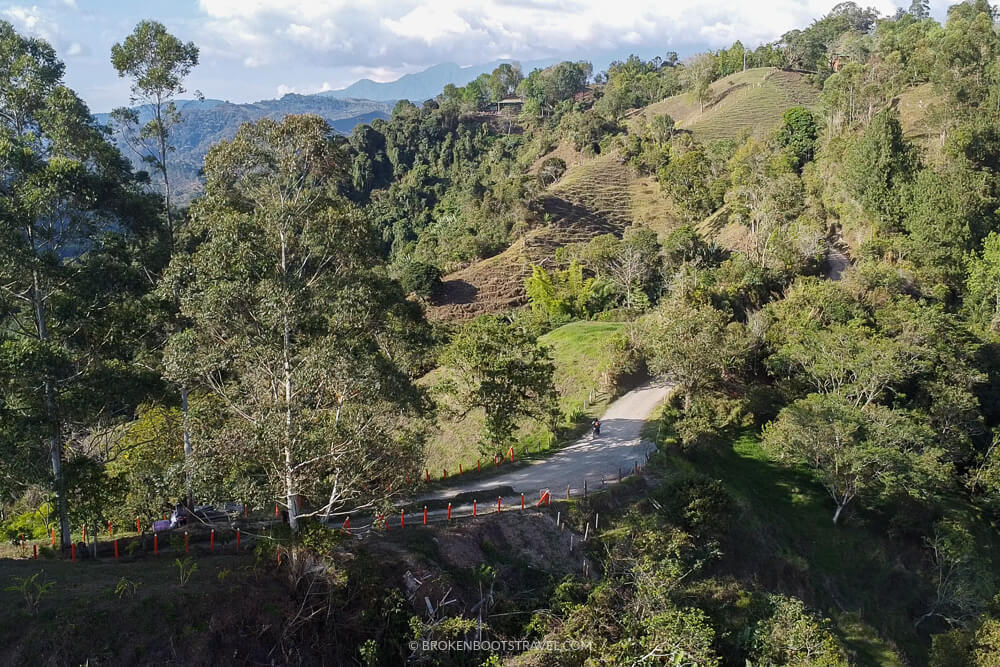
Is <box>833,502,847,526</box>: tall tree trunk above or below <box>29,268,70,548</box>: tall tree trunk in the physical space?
below

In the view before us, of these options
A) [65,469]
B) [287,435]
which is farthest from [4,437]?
[287,435]

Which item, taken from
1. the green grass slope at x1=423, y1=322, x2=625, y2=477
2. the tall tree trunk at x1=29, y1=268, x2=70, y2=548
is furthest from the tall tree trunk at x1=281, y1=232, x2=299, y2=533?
the green grass slope at x1=423, y1=322, x2=625, y2=477

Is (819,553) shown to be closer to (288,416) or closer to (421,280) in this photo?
(288,416)

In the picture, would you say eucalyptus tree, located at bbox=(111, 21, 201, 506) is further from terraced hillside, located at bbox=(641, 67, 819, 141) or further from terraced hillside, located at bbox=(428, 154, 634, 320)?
terraced hillside, located at bbox=(641, 67, 819, 141)

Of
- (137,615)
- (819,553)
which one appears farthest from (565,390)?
(137,615)

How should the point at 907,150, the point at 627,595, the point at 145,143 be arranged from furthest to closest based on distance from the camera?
the point at 907,150 → the point at 145,143 → the point at 627,595

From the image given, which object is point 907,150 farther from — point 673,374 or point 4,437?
point 4,437
